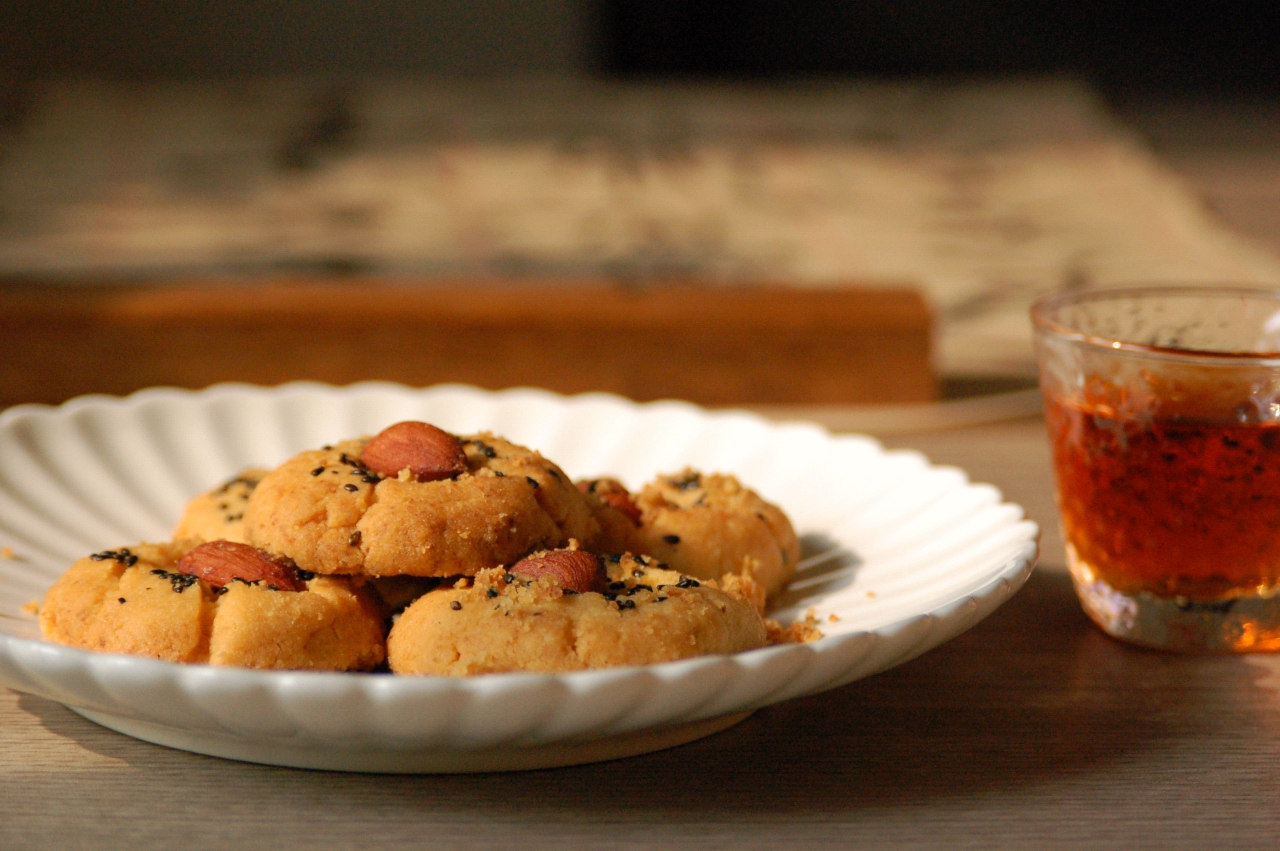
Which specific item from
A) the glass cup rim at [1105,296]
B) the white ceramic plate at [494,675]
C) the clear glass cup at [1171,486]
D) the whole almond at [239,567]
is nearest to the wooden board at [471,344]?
the white ceramic plate at [494,675]

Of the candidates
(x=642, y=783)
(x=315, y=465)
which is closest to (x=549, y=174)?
(x=315, y=465)

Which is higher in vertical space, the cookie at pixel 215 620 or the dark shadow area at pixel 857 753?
the cookie at pixel 215 620

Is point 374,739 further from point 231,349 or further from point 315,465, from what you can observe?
point 231,349

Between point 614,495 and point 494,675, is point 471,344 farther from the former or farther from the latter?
point 494,675

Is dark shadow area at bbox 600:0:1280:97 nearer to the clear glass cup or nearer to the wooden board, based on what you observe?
the wooden board

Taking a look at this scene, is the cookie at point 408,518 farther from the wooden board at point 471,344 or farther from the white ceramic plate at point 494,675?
the wooden board at point 471,344

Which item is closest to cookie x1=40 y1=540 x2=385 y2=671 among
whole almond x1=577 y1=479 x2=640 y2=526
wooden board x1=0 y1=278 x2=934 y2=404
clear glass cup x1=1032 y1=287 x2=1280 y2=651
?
whole almond x1=577 y1=479 x2=640 y2=526
